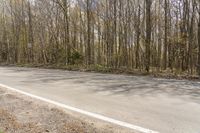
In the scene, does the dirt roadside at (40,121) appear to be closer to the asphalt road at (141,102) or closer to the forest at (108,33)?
the asphalt road at (141,102)

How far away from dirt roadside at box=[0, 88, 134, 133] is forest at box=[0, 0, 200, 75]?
12.9m

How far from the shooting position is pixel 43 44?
43094 millimetres

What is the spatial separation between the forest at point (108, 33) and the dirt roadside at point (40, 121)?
42.2 feet

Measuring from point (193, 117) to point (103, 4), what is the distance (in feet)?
90.9

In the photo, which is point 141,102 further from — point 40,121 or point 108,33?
point 108,33

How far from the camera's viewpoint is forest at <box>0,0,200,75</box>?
95.0 ft

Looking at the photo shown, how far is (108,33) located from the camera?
3253 centimetres

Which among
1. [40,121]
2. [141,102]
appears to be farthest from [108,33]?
[40,121]

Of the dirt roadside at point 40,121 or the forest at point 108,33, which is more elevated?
the forest at point 108,33

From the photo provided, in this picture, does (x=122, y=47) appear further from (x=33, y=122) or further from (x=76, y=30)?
(x=33, y=122)

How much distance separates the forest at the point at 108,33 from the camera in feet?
95.0

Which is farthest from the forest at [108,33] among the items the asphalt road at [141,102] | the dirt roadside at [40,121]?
the dirt roadside at [40,121]

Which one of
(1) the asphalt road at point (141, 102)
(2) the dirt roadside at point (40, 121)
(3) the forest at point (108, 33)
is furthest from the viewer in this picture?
(3) the forest at point (108, 33)

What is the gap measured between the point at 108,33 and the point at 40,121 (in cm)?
2562
